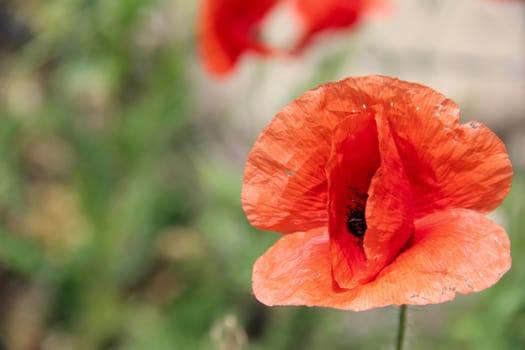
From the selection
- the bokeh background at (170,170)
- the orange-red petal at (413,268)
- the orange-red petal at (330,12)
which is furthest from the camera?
the bokeh background at (170,170)

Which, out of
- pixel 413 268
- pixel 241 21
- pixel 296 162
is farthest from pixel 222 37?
pixel 413 268

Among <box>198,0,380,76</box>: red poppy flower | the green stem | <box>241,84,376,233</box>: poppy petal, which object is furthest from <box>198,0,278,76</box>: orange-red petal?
the green stem

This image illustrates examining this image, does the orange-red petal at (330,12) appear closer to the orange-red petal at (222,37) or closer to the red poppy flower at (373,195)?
the orange-red petal at (222,37)

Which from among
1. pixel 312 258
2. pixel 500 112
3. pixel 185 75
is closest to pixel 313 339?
pixel 185 75

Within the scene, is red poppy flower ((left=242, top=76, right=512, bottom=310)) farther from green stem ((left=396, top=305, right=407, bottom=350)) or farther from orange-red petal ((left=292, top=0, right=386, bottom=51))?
orange-red petal ((left=292, top=0, right=386, bottom=51))

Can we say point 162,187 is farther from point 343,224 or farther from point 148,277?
point 343,224

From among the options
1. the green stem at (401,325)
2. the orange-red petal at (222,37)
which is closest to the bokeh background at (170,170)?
the orange-red petal at (222,37)
